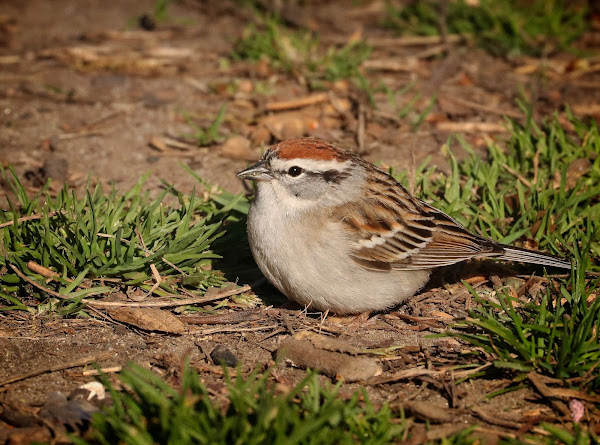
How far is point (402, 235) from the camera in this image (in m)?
4.51

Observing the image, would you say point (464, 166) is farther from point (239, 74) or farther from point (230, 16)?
point (230, 16)

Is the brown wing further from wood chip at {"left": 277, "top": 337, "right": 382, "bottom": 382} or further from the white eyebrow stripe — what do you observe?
wood chip at {"left": 277, "top": 337, "right": 382, "bottom": 382}

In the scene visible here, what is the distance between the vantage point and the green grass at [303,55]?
7.21 metres

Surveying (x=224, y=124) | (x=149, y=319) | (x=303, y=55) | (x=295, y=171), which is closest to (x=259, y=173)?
(x=295, y=171)

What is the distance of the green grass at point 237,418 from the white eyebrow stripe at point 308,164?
146 centimetres

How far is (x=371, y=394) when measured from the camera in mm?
3646

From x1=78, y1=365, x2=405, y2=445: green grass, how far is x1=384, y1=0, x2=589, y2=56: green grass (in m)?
5.81

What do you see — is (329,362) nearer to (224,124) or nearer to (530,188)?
(530,188)

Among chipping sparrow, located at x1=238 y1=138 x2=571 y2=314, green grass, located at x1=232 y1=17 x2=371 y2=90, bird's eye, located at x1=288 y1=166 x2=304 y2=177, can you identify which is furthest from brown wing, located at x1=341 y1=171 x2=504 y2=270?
green grass, located at x1=232 y1=17 x2=371 y2=90

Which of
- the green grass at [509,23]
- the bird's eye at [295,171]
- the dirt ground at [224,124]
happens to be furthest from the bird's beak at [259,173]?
the green grass at [509,23]

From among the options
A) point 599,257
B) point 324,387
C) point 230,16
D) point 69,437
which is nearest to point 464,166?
point 599,257

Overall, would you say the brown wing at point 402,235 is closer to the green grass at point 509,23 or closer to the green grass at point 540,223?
the green grass at point 540,223

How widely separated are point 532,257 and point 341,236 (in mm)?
1312

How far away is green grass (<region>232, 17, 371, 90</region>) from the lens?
7207 millimetres
